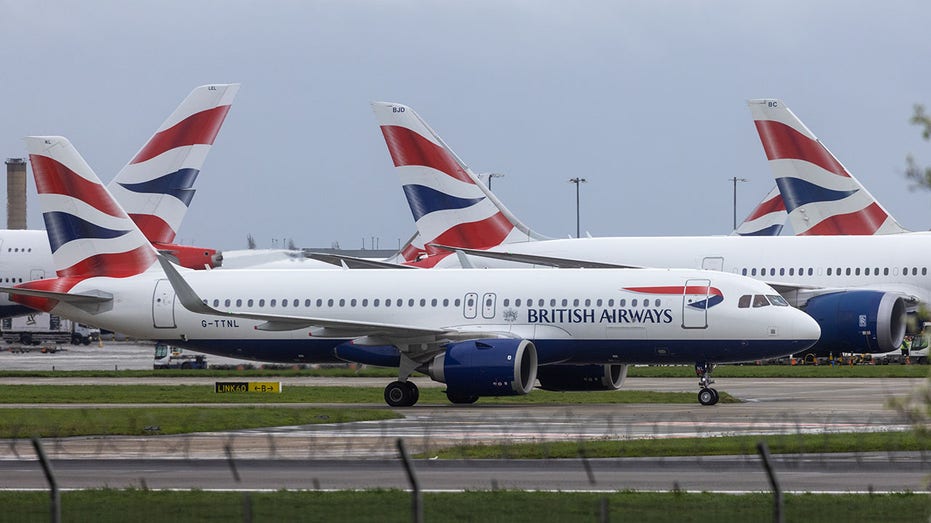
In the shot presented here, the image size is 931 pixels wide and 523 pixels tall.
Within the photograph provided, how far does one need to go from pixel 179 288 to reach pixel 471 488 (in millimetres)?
20639

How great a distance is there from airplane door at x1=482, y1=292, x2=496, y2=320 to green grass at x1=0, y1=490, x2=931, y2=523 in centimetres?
2163

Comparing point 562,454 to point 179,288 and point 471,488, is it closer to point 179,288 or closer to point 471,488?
point 471,488

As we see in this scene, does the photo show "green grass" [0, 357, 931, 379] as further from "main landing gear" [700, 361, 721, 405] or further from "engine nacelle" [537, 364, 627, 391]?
"main landing gear" [700, 361, 721, 405]

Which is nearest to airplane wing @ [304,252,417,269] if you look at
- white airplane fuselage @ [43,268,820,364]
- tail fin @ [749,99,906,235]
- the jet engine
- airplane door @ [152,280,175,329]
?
white airplane fuselage @ [43,268,820,364]

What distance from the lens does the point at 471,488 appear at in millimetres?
22469

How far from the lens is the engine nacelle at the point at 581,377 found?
44.9m

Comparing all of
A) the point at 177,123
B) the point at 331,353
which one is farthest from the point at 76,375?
the point at 331,353

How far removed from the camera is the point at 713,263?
54688 mm

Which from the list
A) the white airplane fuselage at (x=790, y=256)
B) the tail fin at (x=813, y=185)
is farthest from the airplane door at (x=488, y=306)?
the tail fin at (x=813, y=185)

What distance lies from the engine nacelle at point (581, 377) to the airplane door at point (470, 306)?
10.7 ft

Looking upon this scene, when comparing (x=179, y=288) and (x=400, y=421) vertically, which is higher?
(x=179, y=288)

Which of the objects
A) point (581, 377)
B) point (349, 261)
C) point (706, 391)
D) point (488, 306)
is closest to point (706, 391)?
point (706, 391)

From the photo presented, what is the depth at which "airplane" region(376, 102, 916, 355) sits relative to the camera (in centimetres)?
4816

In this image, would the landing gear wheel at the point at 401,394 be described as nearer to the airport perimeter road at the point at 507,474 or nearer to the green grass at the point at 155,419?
the green grass at the point at 155,419
